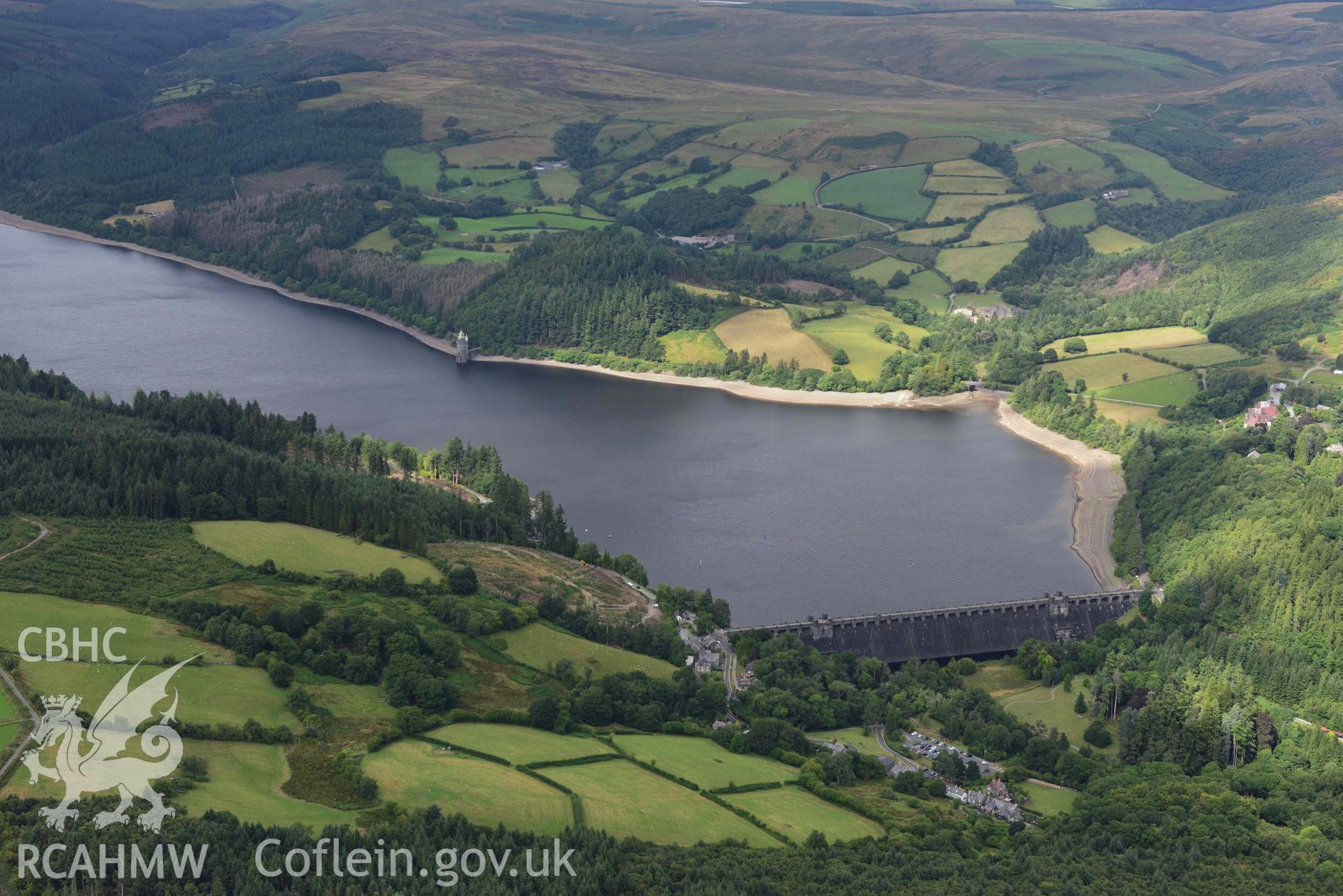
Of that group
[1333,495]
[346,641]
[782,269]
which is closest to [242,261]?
[782,269]

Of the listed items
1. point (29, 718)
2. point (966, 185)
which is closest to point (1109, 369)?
point (966, 185)

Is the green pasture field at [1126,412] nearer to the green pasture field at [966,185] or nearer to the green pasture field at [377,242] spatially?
the green pasture field at [966,185]

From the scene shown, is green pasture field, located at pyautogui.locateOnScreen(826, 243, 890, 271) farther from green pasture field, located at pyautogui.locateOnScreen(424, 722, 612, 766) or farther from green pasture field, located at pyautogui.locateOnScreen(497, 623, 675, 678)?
green pasture field, located at pyautogui.locateOnScreen(424, 722, 612, 766)

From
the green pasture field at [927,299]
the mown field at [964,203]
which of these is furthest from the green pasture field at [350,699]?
the mown field at [964,203]

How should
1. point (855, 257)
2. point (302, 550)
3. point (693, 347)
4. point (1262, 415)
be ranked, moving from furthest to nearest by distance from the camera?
point (855, 257)
point (693, 347)
point (1262, 415)
point (302, 550)

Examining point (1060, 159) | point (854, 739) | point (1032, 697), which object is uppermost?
point (1060, 159)

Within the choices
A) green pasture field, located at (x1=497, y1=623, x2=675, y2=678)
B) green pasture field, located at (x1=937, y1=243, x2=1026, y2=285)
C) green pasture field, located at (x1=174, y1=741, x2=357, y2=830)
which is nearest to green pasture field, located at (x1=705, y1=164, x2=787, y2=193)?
green pasture field, located at (x1=937, y1=243, x2=1026, y2=285)

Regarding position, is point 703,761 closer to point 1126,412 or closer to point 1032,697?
point 1032,697
